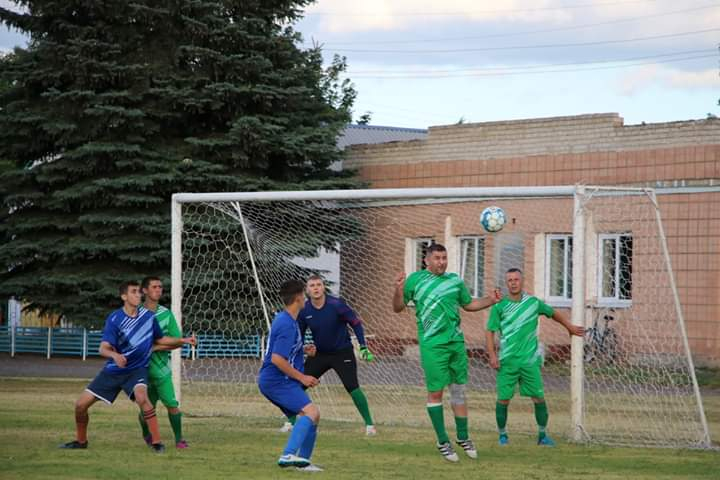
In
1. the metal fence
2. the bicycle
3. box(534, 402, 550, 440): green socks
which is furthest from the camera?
the metal fence

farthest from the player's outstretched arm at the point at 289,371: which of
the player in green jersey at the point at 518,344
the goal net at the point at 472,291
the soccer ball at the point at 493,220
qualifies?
the soccer ball at the point at 493,220

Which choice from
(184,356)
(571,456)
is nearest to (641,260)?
(184,356)

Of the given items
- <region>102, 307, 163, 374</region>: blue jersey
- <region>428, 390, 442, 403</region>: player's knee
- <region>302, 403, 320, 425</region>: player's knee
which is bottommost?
<region>302, 403, 320, 425</region>: player's knee

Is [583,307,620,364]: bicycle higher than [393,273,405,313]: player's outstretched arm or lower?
lower

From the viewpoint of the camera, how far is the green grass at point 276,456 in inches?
436

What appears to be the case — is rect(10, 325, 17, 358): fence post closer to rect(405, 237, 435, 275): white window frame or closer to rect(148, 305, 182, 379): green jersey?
rect(405, 237, 435, 275): white window frame

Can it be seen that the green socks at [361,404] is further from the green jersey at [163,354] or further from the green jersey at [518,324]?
the green jersey at [163,354]

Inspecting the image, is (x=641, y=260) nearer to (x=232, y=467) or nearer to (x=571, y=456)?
(x=571, y=456)

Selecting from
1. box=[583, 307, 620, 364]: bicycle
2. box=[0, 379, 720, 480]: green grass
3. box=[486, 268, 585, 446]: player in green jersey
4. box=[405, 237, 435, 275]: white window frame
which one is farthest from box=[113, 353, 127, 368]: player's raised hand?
box=[405, 237, 435, 275]: white window frame

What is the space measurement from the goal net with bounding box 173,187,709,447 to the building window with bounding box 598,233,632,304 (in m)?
0.04

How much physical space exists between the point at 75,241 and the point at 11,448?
1580 centimetres

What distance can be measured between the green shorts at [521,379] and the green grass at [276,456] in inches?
22.7

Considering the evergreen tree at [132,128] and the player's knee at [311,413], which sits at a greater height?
the evergreen tree at [132,128]

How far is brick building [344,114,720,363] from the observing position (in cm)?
2409
